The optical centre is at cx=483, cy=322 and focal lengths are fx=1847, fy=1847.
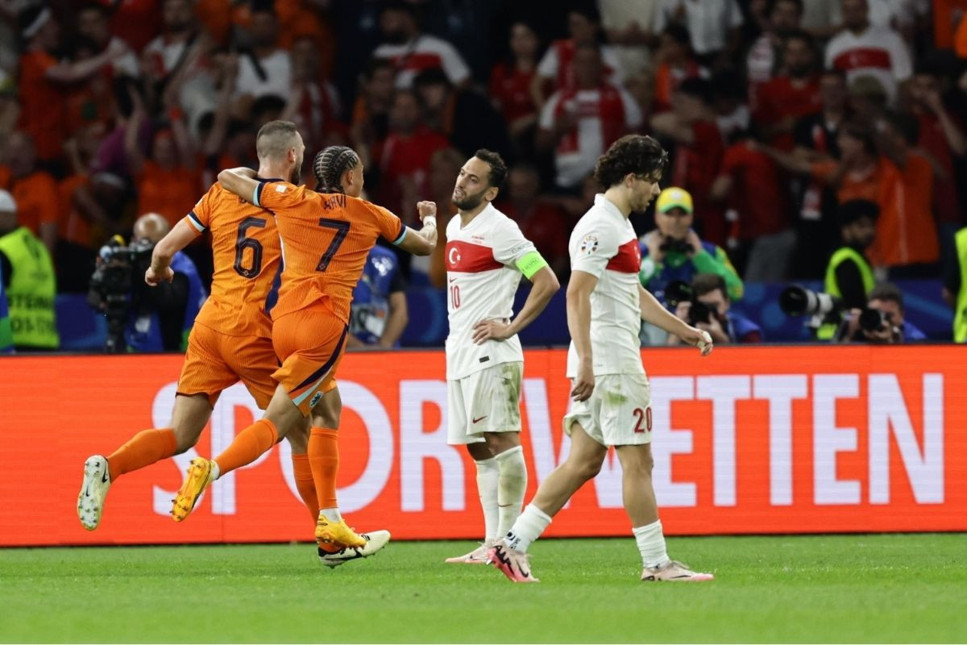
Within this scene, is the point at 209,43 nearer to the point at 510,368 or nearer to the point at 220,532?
the point at 220,532

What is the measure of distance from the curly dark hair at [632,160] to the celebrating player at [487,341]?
1473mm

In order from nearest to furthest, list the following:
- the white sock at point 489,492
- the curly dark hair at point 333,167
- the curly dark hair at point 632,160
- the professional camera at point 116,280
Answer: the curly dark hair at point 632,160
the curly dark hair at point 333,167
the white sock at point 489,492
the professional camera at point 116,280

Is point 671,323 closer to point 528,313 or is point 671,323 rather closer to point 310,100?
point 528,313

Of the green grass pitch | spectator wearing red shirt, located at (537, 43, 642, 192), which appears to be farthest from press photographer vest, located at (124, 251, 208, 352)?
spectator wearing red shirt, located at (537, 43, 642, 192)

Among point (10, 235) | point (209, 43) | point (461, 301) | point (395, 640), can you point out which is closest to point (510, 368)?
point (461, 301)

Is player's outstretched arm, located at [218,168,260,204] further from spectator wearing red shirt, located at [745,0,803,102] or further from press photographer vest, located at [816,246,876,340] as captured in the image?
spectator wearing red shirt, located at [745,0,803,102]

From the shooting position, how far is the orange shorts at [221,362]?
9.80 metres

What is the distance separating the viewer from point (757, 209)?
1603 cm

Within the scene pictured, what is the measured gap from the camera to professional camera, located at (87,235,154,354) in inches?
502

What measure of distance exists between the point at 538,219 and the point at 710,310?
10.5ft

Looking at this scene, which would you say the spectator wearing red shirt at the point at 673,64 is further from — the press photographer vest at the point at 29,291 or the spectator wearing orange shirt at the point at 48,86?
the press photographer vest at the point at 29,291

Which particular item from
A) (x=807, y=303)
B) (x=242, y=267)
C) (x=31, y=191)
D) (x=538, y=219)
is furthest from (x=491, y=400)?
(x=31, y=191)

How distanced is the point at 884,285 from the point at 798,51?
3376mm

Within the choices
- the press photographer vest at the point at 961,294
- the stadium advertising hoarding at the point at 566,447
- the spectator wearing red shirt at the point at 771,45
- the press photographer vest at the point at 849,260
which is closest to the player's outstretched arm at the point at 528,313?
the stadium advertising hoarding at the point at 566,447
